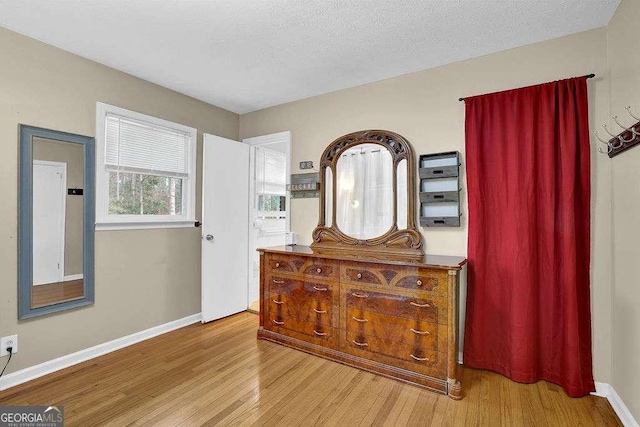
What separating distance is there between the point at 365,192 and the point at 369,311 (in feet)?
3.68

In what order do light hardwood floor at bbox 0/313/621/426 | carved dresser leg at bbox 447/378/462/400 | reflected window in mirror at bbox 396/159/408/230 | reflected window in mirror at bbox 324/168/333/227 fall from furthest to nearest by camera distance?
reflected window in mirror at bbox 324/168/333/227, reflected window in mirror at bbox 396/159/408/230, carved dresser leg at bbox 447/378/462/400, light hardwood floor at bbox 0/313/621/426

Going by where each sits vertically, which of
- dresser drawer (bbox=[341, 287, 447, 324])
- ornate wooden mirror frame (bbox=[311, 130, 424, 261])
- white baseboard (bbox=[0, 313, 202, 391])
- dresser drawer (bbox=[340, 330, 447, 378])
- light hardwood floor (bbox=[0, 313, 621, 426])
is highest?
ornate wooden mirror frame (bbox=[311, 130, 424, 261])

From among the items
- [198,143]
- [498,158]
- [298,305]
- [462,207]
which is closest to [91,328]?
[298,305]

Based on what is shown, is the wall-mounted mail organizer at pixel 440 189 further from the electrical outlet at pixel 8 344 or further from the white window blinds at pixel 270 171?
the electrical outlet at pixel 8 344

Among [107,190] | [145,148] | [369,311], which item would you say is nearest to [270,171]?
[145,148]

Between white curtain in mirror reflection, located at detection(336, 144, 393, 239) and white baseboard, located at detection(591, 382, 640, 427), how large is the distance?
181 centimetres

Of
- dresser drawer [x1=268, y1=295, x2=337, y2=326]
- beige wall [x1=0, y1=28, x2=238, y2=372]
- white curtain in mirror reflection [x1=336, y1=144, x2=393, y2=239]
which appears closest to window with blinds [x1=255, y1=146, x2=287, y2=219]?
beige wall [x1=0, y1=28, x2=238, y2=372]

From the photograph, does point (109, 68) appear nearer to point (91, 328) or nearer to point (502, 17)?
point (91, 328)

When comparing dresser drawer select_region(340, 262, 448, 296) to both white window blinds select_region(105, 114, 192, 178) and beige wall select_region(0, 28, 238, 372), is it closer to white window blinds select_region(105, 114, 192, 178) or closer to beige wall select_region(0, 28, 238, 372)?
beige wall select_region(0, 28, 238, 372)

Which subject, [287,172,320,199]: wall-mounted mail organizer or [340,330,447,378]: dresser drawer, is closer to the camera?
[340,330,447,378]: dresser drawer

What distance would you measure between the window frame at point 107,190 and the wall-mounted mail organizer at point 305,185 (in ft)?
3.60

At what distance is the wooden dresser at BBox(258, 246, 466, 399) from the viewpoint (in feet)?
7.20

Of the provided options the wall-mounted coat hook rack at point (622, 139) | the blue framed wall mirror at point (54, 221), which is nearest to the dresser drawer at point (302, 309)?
the blue framed wall mirror at point (54, 221)

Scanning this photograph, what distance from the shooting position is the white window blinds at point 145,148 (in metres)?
2.85
